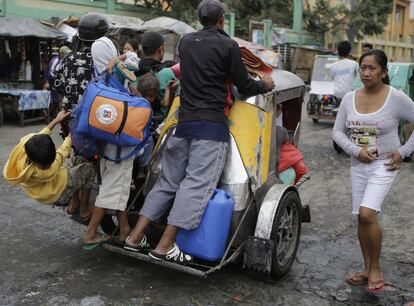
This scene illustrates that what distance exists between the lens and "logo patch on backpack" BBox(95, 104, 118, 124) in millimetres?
3584

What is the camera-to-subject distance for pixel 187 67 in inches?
147

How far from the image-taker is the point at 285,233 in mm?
4066

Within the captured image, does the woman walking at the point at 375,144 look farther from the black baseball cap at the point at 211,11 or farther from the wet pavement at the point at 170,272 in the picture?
the black baseball cap at the point at 211,11

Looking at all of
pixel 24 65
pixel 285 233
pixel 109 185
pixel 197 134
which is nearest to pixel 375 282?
pixel 285 233

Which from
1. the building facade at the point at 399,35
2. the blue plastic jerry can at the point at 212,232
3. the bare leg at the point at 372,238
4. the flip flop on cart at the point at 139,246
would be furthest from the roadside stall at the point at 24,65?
the building facade at the point at 399,35

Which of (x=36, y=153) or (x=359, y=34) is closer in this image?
(x=36, y=153)

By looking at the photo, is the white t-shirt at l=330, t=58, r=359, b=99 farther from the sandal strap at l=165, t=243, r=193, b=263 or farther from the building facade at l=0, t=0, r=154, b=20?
the building facade at l=0, t=0, r=154, b=20

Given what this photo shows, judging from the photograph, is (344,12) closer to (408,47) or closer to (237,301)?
(408,47)

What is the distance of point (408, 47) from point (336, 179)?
4229 centimetres

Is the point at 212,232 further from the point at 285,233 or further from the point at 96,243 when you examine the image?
the point at 96,243

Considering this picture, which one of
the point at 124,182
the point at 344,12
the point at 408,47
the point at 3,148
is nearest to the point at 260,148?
the point at 124,182

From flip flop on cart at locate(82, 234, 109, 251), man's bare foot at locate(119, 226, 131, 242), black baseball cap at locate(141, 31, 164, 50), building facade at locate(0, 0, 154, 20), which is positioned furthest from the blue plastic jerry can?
building facade at locate(0, 0, 154, 20)

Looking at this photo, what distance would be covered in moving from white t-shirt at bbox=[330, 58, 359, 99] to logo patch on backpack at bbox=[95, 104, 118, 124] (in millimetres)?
6701

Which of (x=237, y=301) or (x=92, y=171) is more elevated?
(x=92, y=171)
